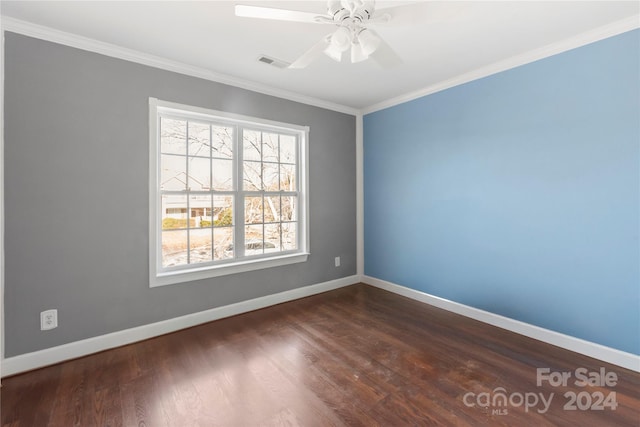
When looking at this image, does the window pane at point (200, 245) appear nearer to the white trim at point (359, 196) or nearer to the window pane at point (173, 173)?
the window pane at point (173, 173)

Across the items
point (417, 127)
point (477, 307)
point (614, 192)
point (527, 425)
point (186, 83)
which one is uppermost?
point (186, 83)

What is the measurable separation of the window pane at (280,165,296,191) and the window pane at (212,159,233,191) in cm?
68

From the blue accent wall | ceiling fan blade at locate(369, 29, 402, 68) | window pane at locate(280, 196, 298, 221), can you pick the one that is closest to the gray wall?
window pane at locate(280, 196, 298, 221)

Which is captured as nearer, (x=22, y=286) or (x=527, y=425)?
(x=527, y=425)

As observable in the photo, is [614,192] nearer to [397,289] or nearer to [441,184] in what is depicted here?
[441,184]

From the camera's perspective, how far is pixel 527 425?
1639mm

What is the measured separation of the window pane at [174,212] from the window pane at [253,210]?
655 mm

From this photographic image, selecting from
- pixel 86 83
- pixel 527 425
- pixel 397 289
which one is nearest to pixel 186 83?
pixel 86 83

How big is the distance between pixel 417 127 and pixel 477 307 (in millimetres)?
2175

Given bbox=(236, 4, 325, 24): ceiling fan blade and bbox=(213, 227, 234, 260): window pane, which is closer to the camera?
bbox=(236, 4, 325, 24): ceiling fan blade

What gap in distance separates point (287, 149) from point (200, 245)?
1590 mm

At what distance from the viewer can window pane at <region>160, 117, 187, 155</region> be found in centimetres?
284

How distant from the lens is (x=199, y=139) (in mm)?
3033

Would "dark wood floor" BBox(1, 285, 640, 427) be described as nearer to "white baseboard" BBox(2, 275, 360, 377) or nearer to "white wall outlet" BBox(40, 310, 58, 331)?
"white baseboard" BBox(2, 275, 360, 377)
